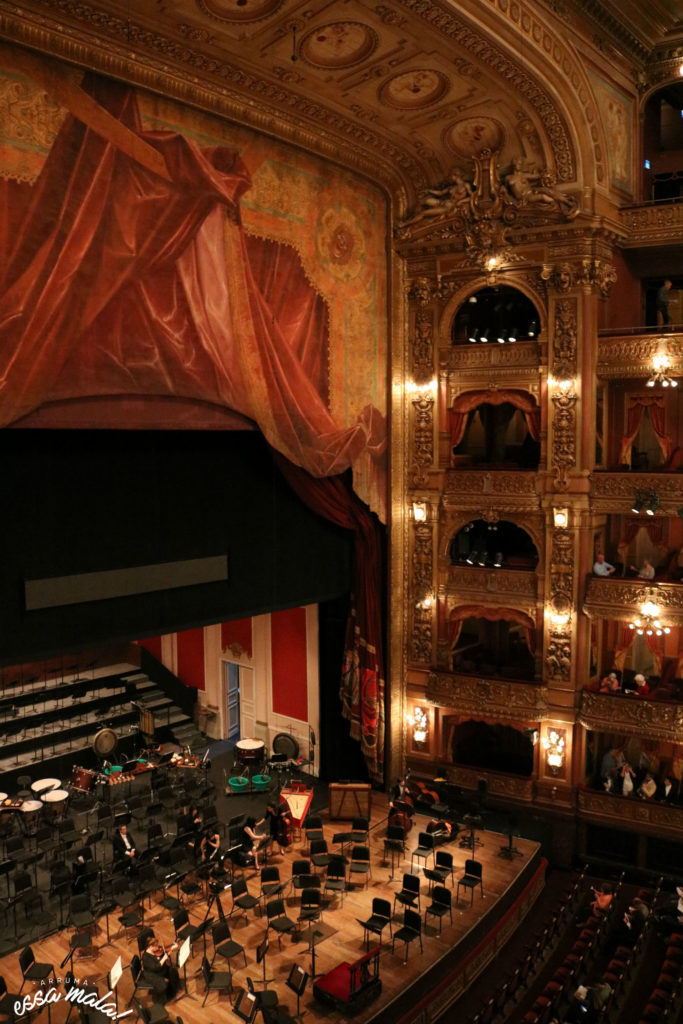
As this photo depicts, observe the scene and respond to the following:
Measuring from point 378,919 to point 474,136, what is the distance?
46.6 ft

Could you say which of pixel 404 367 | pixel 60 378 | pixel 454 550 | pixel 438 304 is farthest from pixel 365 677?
pixel 60 378

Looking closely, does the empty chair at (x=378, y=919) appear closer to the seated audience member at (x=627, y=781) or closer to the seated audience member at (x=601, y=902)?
the seated audience member at (x=601, y=902)

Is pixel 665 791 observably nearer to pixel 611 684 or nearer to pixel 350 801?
pixel 611 684

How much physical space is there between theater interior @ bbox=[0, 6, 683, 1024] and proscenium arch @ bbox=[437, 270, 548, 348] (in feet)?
0.26

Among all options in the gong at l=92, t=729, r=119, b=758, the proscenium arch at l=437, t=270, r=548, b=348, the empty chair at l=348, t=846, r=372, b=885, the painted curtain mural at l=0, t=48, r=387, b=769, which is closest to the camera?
the painted curtain mural at l=0, t=48, r=387, b=769

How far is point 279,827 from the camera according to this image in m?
16.7

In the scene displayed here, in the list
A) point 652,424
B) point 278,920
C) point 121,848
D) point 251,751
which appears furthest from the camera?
point 251,751

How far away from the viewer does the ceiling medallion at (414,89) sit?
592 inches

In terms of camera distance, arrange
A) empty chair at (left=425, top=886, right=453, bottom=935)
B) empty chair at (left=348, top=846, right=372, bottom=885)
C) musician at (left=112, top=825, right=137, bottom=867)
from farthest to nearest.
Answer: empty chair at (left=348, top=846, right=372, bottom=885)
musician at (left=112, top=825, right=137, bottom=867)
empty chair at (left=425, top=886, right=453, bottom=935)

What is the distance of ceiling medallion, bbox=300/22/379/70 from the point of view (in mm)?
13562

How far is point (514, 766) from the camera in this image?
1959cm

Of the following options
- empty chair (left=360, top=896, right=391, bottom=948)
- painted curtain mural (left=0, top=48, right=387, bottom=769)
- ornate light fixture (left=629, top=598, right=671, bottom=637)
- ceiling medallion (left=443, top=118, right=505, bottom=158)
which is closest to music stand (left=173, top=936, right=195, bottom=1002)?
empty chair (left=360, top=896, right=391, bottom=948)

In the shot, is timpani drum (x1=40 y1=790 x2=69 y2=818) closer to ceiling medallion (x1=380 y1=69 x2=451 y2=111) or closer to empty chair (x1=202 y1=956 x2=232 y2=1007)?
empty chair (x1=202 y1=956 x2=232 y2=1007)

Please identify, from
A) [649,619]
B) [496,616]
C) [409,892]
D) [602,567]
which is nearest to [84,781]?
[409,892]
